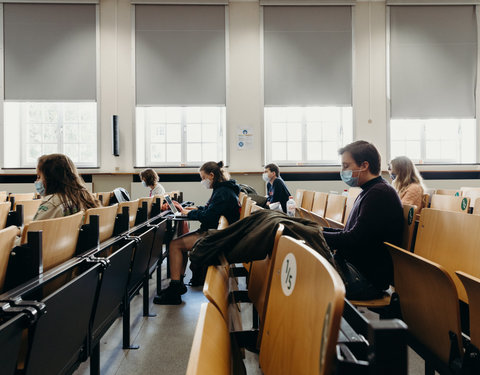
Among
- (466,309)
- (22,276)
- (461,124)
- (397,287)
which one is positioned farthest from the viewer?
(461,124)

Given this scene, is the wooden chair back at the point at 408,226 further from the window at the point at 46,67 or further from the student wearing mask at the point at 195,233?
the window at the point at 46,67

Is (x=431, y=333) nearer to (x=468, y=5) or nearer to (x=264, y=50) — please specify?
(x=264, y=50)

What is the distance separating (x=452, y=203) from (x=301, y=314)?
2.48m

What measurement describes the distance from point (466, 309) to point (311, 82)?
18.6ft

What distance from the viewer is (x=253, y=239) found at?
3.98 ft

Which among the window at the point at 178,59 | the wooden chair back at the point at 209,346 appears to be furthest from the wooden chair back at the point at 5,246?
the window at the point at 178,59

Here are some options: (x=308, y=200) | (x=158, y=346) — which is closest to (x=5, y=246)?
(x=158, y=346)

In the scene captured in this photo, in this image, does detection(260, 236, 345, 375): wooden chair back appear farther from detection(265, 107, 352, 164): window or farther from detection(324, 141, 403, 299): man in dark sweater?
detection(265, 107, 352, 164): window

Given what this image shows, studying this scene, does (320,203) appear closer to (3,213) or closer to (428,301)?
(428,301)

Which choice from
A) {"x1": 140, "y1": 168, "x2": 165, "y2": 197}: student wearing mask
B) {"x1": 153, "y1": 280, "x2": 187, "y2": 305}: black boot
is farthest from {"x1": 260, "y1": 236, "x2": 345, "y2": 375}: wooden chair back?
{"x1": 140, "y1": 168, "x2": 165, "y2": 197}: student wearing mask

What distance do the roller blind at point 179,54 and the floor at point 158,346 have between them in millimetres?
4537

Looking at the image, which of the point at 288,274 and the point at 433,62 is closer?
the point at 288,274

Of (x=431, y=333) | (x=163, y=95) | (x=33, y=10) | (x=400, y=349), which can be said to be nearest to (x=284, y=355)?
(x=400, y=349)

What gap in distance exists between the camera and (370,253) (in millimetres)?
1619
